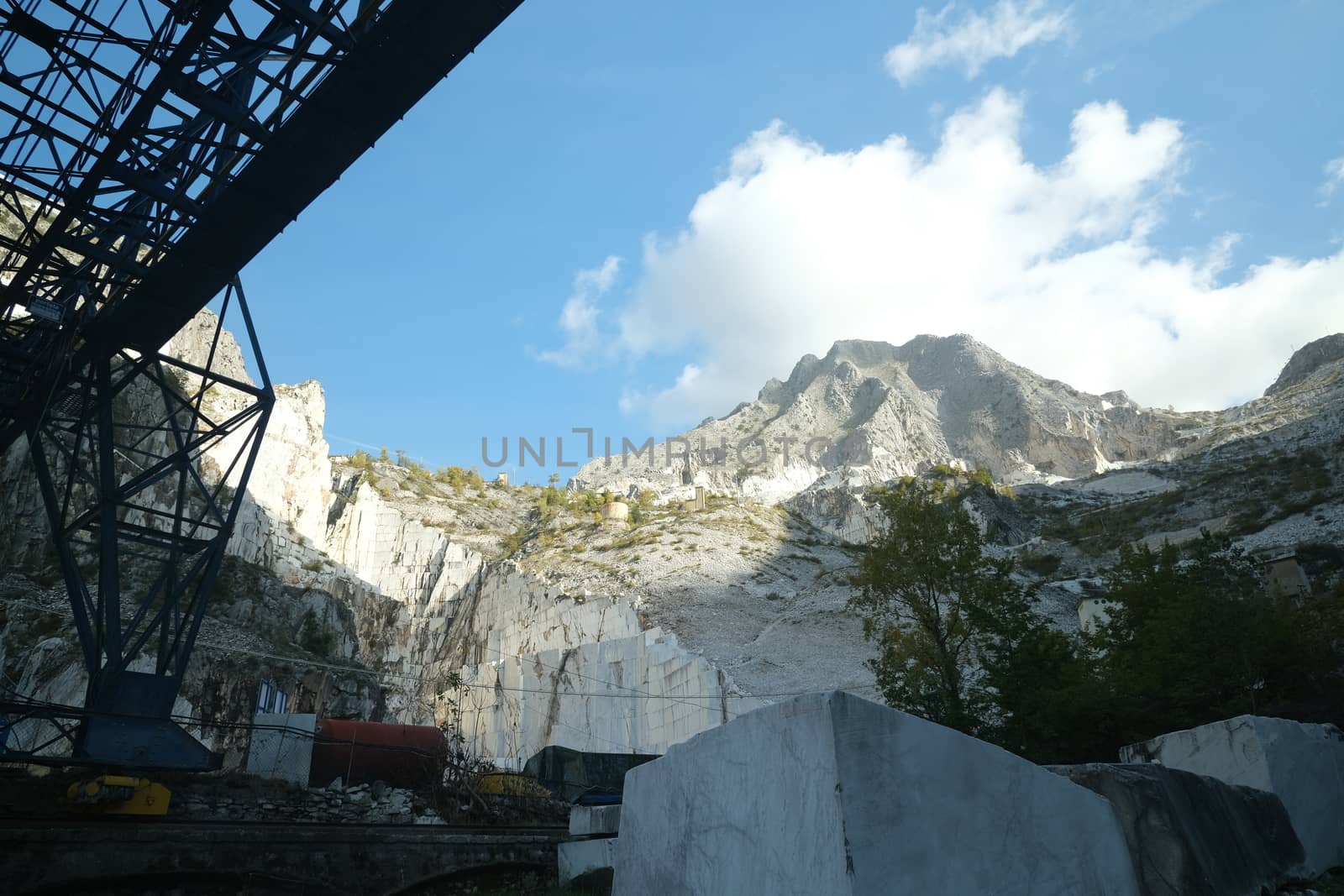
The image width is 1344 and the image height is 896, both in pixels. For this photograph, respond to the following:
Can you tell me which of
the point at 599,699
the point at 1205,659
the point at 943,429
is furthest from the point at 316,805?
the point at 943,429

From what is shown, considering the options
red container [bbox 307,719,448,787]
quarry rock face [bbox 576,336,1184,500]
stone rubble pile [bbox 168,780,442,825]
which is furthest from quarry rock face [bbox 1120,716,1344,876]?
quarry rock face [bbox 576,336,1184,500]

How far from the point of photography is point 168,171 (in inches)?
459

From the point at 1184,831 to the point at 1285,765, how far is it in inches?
145

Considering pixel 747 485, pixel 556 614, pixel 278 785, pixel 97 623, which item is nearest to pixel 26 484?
pixel 556 614

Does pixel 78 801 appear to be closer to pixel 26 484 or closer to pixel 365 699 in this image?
pixel 365 699

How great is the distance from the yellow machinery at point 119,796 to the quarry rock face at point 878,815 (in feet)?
27.3

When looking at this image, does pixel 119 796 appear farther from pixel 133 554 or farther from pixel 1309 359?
pixel 1309 359

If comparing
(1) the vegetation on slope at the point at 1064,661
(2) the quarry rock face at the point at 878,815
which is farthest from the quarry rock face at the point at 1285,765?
(1) the vegetation on slope at the point at 1064,661

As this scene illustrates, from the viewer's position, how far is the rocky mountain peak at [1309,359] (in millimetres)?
107375

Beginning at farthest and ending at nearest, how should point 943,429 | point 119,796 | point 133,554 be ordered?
1. point 943,429
2. point 133,554
3. point 119,796

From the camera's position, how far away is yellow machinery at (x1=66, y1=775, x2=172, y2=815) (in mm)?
10805

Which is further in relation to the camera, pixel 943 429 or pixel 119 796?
pixel 943 429

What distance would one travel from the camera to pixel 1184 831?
657 centimetres

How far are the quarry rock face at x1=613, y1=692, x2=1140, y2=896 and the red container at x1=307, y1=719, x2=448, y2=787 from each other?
1052 centimetres
